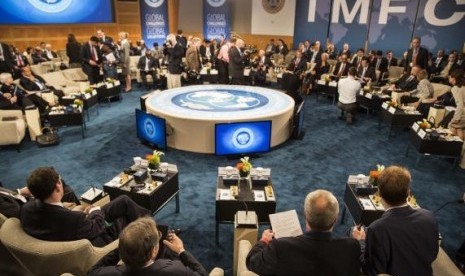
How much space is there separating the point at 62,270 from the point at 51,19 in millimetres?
13242

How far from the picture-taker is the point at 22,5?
12617 millimetres

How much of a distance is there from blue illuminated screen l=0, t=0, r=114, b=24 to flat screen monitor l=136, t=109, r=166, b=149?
898cm

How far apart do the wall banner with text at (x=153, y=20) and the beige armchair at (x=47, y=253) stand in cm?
1382

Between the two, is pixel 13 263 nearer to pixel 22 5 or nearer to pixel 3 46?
pixel 3 46

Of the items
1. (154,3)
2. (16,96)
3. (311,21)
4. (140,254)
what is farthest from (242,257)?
(154,3)

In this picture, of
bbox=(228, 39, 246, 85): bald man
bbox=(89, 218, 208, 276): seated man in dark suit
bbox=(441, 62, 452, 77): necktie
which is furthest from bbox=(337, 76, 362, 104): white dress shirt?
bbox=(89, 218, 208, 276): seated man in dark suit

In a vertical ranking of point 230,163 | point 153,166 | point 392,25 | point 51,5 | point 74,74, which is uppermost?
point 51,5

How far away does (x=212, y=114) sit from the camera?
6.58 metres

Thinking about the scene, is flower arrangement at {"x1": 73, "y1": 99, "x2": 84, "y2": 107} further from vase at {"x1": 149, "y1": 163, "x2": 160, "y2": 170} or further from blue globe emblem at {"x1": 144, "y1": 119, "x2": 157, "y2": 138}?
vase at {"x1": 149, "y1": 163, "x2": 160, "y2": 170}

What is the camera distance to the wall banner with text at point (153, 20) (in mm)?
15125

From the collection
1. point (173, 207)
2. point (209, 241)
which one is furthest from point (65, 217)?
point (173, 207)

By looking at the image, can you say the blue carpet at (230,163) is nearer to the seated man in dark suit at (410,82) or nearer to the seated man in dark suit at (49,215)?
the seated man in dark suit at (410,82)

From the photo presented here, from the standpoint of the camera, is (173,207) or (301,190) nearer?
(173,207)

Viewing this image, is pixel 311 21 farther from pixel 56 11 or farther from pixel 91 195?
pixel 91 195
